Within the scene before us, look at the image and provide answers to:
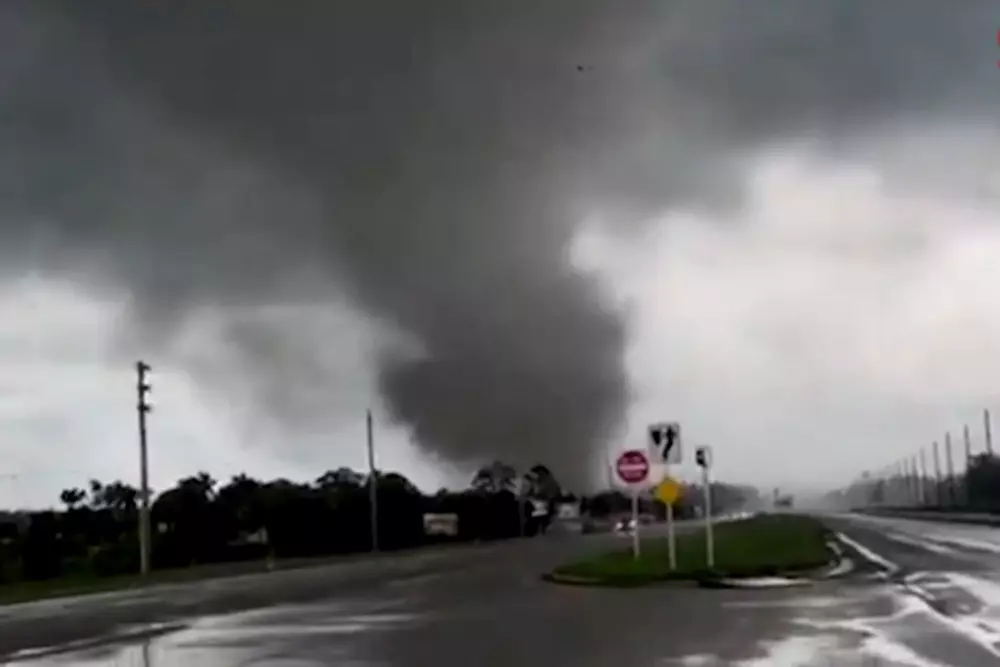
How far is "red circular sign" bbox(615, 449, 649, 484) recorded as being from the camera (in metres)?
34.5

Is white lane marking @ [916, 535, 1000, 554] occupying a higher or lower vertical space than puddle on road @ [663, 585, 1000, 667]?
lower

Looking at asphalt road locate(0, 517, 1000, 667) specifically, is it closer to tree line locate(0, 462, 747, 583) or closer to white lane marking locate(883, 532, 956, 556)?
white lane marking locate(883, 532, 956, 556)

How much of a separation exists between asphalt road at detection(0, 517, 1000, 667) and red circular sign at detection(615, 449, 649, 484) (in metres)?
3.38

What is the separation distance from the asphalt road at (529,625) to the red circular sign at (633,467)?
3381 millimetres

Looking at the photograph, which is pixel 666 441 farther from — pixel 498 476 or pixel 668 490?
pixel 498 476

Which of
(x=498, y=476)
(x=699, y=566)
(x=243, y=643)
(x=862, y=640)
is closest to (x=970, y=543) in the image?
(x=699, y=566)

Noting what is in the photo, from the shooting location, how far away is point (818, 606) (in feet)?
73.5

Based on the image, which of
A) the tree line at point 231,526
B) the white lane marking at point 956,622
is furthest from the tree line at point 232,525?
the white lane marking at point 956,622

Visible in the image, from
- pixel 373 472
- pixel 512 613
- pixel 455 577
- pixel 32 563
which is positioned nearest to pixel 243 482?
pixel 373 472

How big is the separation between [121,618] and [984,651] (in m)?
17.8

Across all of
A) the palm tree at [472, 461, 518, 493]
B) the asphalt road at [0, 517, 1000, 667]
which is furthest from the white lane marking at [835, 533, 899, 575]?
the palm tree at [472, 461, 518, 493]

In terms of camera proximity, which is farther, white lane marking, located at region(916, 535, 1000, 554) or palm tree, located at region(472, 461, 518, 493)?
palm tree, located at region(472, 461, 518, 493)

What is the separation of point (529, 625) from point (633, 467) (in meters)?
14.3

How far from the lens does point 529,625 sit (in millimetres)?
20734
